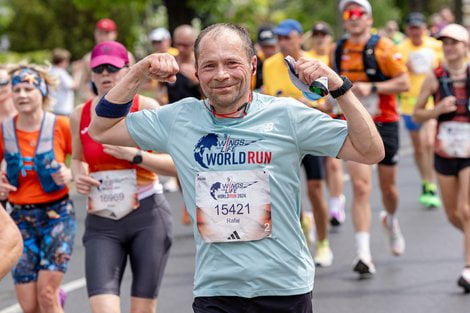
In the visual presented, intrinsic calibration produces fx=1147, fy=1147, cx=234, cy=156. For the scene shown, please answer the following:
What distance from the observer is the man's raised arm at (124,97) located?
4.85 metres

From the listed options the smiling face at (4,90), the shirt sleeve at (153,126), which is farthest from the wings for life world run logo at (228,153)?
the smiling face at (4,90)

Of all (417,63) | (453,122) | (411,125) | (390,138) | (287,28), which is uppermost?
(287,28)

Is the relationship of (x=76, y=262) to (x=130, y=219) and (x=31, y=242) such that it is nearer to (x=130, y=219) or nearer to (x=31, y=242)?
(x=31, y=242)

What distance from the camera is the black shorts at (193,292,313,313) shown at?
16.0ft

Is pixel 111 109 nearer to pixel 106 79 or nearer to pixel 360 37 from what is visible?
pixel 106 79

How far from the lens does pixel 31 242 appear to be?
7430 mm

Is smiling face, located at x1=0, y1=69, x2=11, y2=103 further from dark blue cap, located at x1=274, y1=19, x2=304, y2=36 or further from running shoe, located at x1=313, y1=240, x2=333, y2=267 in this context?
running shoe, located at x1=313, y1=240, x2=333, y2=267

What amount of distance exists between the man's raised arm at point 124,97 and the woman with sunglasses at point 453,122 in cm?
459

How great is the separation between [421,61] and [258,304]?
10969mm

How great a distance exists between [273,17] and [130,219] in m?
51.7

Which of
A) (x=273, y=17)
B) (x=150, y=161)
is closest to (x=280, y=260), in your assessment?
(x=150, y=161)

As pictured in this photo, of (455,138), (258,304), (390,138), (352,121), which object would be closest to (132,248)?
(258,304)

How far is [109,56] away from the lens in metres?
6.68

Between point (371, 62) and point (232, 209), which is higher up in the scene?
point (371, 62)
